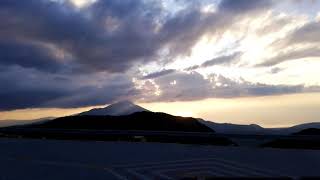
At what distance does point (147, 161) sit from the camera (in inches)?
901

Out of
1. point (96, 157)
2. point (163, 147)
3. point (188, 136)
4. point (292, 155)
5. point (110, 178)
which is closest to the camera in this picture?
point (110, 178)

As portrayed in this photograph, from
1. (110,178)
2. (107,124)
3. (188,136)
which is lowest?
(110,178)

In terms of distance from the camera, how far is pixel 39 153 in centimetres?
2717

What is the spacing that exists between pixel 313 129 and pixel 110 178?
99.6 metres

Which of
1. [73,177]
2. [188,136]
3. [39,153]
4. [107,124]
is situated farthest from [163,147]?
[107,124]

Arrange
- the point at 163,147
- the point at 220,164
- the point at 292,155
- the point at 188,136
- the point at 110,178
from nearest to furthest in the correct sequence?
the point at 110,178, the point at 220,164, the point at 292,155, the point at 163,147, the point at 188,136

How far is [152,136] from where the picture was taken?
34.5 metres

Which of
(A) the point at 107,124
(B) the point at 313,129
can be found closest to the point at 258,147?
(B) the point at 313,129

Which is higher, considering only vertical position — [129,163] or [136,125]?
[136,125]

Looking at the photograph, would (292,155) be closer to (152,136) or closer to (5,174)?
(152,136)

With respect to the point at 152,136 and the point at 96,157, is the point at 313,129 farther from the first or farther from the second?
the point at 96,157

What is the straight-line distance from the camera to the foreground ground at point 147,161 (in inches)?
734

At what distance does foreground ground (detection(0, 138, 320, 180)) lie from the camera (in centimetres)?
1864

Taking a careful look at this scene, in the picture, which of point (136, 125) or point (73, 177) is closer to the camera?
point (73, 177)
